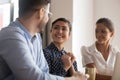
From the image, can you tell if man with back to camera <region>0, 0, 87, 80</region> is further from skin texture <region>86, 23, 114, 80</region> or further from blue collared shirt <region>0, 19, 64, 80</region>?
skin texture <region>86, 23, 114, 80</region>

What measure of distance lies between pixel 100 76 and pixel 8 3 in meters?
0.90

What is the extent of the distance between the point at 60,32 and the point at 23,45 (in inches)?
27.0

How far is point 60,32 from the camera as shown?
167 centimetres

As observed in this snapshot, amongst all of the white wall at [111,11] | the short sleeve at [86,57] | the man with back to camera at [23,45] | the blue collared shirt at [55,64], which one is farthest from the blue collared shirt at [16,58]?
the white wall at [111,11]

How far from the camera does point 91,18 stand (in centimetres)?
279

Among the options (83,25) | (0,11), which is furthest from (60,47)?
(83,25)

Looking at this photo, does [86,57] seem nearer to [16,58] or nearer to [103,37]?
[103,37]

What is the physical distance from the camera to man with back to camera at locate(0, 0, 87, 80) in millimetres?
979

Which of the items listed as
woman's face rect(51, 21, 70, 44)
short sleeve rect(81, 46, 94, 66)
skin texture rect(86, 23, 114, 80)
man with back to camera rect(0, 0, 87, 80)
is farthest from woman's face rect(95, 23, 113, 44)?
man with back to camera rect(0, 0, 87, 80)

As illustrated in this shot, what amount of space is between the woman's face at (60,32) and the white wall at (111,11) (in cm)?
113

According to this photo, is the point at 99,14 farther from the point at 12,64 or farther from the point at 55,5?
the point at 12,64

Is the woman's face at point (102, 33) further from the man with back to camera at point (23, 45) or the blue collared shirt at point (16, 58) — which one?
the blue collared shirt at point (16, 58)

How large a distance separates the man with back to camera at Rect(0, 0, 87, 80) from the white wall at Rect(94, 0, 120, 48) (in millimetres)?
1634

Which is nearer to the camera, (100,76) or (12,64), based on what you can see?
(12,64)
